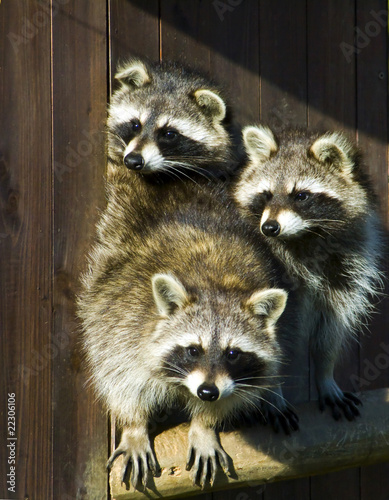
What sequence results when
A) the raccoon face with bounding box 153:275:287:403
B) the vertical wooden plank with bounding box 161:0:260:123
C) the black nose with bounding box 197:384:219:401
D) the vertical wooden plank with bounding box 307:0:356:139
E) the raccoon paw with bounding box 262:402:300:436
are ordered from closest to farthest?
the black nose with bounding box 197:384:219:401 < the raccoon face with bounding box 153:275:287:403 < the raccoon paw with bounding box 262:402:300:436 < the vertical wooden plank with bounding box 161:0:260:123 < the vertical wooden plank with bounding box 307:0:356:139

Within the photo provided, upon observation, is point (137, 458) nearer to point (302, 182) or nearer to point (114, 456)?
point (114, 456)

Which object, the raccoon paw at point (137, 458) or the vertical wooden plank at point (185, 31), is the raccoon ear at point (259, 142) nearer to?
the vertical wooden plank at point (185, 31)

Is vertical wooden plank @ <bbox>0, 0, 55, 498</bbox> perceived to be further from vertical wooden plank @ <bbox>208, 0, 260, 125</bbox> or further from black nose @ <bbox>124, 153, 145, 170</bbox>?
vertical wooden plank @ <bbox>208, 0, 260, 125</bbox>

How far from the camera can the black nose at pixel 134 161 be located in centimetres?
307

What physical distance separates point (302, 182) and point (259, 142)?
0.31 m

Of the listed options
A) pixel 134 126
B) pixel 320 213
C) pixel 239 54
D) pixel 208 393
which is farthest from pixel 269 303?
pixel 239 54

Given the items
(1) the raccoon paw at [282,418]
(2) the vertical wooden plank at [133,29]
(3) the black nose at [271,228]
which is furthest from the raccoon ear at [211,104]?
(1) the raccoon paw at [282,418]

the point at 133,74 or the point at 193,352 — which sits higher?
the point at 133,74

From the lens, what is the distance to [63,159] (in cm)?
316

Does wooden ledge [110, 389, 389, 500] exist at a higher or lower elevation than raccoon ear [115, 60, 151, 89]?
lower

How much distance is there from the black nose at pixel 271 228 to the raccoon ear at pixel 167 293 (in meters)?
0.50

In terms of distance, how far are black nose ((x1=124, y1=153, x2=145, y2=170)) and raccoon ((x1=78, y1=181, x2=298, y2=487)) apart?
10.0 inches

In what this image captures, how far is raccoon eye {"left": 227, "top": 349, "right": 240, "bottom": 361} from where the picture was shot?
2.68 m

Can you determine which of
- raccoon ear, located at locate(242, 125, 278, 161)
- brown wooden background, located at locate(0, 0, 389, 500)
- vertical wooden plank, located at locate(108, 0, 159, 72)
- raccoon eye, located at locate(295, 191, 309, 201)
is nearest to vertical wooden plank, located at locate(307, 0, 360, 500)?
brown wooden background, located at locate(0, 0, 389, 500)
